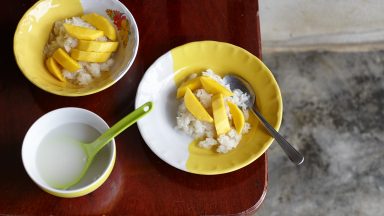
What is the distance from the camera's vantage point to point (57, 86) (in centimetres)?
111

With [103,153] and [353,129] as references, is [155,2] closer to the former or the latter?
[103,153]

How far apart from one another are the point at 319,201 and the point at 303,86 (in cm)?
48

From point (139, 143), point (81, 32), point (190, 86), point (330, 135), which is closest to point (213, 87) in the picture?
point (190, 86)

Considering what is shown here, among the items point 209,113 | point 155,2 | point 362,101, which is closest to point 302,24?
point 362,101

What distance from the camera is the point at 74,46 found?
1.14 metres

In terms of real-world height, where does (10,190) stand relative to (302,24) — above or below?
above

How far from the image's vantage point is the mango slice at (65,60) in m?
1.12

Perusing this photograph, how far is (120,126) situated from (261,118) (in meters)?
0.33

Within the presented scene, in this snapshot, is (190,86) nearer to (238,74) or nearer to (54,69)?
(238,74)

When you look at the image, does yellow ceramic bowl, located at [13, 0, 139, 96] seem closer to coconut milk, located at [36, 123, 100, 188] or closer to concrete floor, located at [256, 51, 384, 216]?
coconut milk, located at [36, 123, 100, 188]

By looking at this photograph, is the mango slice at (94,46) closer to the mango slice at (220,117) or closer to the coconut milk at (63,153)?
the coconut milk at (63,153)

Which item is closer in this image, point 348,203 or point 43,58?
point 43,58

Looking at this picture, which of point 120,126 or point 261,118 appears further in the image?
point 261,118

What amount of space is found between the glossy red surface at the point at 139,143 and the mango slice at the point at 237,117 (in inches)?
3.5
